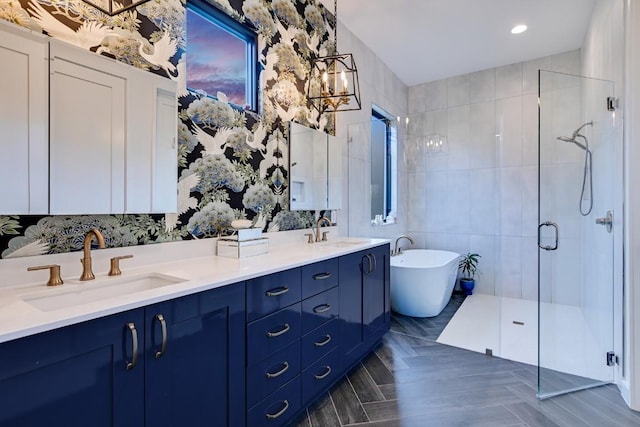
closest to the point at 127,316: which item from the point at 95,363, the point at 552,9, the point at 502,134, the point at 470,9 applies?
the point at 95,363

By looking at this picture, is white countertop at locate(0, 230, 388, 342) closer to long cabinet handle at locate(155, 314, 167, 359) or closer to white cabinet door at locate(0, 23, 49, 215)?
long cabinet handle at locate(155, 314, 167, 359)

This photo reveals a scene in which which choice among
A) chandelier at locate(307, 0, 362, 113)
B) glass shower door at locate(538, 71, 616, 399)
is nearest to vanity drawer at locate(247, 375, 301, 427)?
glass shower door at locate(538, 71, 616, 399)

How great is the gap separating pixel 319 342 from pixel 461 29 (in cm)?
337

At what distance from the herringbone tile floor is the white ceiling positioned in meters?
3.04

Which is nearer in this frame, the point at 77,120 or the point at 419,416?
the point at 77,120

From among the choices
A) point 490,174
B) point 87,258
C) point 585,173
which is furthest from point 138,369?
point 490,174

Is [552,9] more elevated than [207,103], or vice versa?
[552,9]

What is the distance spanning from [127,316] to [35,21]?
3.98ft

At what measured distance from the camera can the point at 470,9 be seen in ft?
9.69

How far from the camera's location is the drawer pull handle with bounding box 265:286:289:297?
1.52m

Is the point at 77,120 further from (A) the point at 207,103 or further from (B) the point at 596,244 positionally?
(B) the point at 596,244

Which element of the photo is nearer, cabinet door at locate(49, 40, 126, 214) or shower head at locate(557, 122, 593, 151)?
cabinet door at locate(49, 40, 126, 214)

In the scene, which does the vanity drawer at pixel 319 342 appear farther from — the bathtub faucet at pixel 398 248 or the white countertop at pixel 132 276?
the bathtub faucet at pixel 398 248

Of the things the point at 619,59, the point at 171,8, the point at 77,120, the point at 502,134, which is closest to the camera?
the point at 77,120
